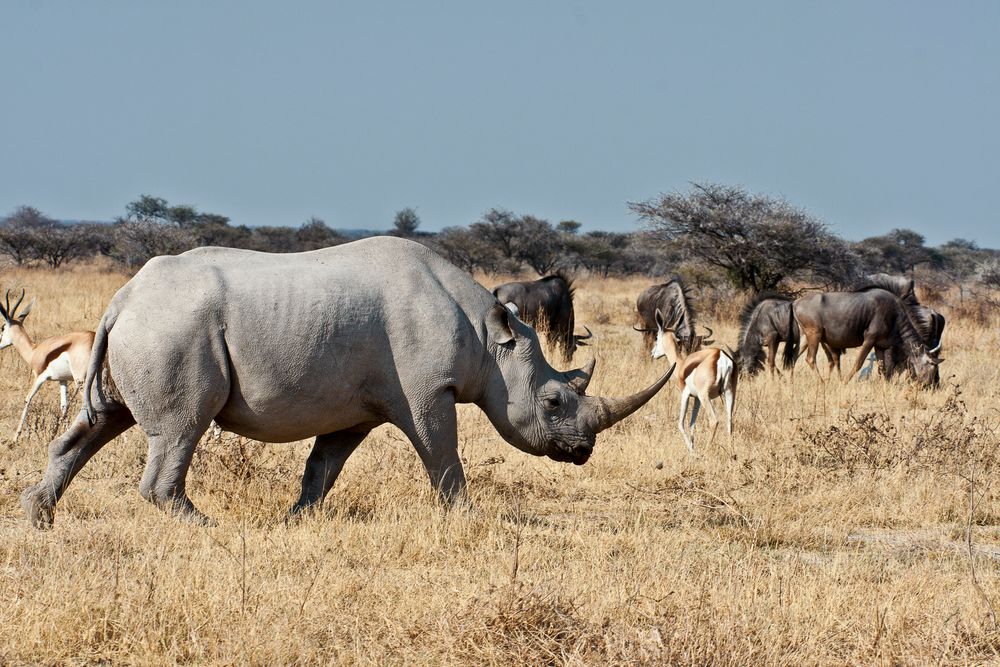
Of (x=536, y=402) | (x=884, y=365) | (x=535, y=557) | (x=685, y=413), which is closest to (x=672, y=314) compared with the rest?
(x=884, y=365)

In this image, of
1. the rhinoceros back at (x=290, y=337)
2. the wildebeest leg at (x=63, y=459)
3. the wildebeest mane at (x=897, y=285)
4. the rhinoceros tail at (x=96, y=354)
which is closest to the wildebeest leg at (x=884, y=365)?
the wildebeest mane at (x=897, y=285)

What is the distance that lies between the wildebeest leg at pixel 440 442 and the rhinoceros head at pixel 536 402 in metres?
0.40

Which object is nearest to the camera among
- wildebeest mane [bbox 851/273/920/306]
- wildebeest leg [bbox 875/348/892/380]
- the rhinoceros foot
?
the rhinoceros foot

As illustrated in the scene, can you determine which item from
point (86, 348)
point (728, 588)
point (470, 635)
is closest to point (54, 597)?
point (470, 635)

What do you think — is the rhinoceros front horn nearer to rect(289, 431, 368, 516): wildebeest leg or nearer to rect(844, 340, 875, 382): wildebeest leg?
rect(289, 431, 368, 516): wildebeest leg

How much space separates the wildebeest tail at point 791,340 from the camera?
58.4 feet

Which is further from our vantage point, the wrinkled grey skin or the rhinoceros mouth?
the rhinoceros mouth

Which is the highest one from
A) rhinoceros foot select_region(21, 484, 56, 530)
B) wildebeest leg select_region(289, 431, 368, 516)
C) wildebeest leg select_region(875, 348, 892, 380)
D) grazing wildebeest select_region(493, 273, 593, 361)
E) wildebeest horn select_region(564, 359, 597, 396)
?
grazing wildebeest select_region(493, 273, 593, 361)

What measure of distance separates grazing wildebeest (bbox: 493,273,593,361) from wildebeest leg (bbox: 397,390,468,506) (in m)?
10.9

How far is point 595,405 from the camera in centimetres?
764

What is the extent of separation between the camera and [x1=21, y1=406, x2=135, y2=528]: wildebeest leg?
6.84 m

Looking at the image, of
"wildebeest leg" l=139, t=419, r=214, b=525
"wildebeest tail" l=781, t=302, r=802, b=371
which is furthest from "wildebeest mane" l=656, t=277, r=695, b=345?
"wildebeest leg" l=139, t=419, r=214, b=525

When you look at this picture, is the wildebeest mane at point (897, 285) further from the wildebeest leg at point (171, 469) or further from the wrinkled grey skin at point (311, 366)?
the wildebeest leg at point (171, 469)

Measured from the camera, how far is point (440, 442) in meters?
7.14
